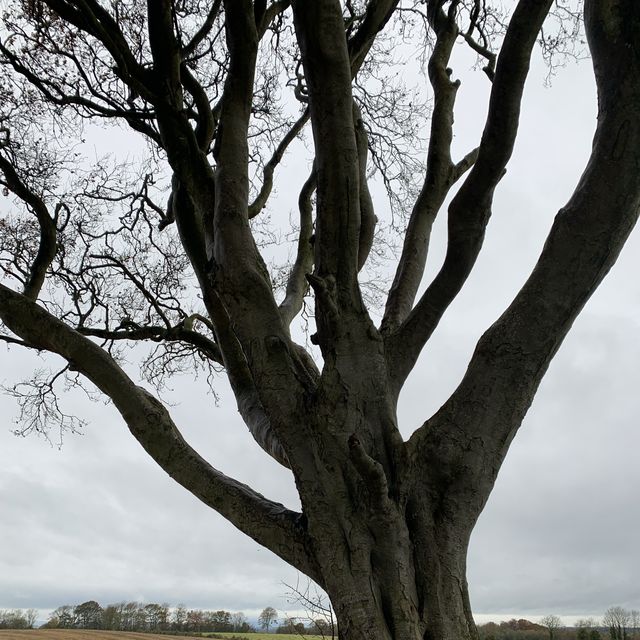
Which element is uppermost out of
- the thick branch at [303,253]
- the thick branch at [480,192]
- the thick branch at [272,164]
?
the thick branch at [272,164]

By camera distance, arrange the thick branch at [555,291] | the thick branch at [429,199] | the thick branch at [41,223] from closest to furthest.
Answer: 1. the thick branch at [555,291]
2. the thick branch at [429,199]
3. the thick branch at [41,223]

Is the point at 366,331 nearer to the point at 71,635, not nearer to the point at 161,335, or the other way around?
the point at 161,335

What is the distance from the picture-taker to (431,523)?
230 centimetres

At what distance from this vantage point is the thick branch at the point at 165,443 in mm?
2539

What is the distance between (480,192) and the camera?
9.21 feet

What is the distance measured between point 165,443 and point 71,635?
817cm

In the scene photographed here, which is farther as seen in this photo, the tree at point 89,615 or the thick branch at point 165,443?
the tree at point 89,615

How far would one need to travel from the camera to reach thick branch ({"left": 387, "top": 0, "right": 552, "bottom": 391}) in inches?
101

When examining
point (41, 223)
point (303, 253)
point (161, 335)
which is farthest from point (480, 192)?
point (161, 335)

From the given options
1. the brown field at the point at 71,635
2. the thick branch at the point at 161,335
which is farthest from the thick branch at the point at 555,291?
the brown field at the point at 71,635

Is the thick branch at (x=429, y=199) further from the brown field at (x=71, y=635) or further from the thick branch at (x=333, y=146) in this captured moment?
the brown field at (x=71, y=635)

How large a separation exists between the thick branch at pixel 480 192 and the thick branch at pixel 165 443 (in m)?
0.92

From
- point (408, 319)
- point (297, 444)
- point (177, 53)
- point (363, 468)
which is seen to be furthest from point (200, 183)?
point (363, 468)

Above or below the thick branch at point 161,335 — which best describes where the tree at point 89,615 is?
below
